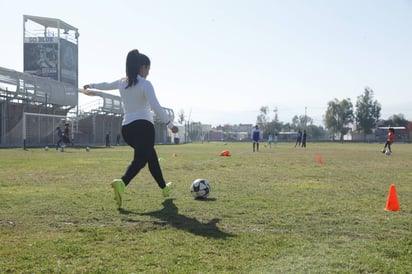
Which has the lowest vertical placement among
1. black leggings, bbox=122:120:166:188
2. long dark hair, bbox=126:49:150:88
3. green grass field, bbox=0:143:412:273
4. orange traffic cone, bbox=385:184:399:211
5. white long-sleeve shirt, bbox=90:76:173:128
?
green grass field, bbox=0:143:412:273

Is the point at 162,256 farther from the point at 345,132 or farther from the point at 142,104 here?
the point at 345,132

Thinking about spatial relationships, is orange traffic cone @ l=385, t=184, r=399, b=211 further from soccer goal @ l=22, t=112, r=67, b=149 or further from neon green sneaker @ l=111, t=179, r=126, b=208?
soccer goal @ l=22, t=112, r=67, b=149

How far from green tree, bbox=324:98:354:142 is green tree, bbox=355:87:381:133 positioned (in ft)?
6.23

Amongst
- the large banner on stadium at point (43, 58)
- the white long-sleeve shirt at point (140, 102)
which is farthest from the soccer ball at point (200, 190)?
the large banner on stadium at point (43, 58)

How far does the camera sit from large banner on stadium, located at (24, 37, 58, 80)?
47844mm

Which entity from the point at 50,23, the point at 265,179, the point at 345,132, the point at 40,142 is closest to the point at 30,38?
the point at 50,23

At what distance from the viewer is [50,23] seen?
50000 mm

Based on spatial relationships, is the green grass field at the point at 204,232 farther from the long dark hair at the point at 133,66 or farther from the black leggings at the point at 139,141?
the long dark hair at the point at 133,66

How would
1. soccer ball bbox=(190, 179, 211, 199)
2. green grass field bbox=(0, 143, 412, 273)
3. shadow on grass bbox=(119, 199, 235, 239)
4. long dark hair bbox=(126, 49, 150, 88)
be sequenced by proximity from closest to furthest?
green grass field bbox=(0, 143, 412, 273) < shadow on grass bbox=(119, 199, 235, 239) < long dark hair bbox=(126, 49, 150, 88) < soccer ball bbox=(190, 179, 211, 199)

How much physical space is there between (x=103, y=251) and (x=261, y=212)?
236 cm

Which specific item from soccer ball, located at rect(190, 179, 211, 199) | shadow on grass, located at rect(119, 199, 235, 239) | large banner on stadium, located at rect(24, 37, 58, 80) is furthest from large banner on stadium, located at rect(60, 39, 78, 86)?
shadow on grass, located at rect(119, 199, 235, 239)

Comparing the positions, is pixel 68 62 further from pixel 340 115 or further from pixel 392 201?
pixel 340 115

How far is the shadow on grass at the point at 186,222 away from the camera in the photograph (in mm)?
4234

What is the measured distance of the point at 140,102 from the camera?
614 centimetres
